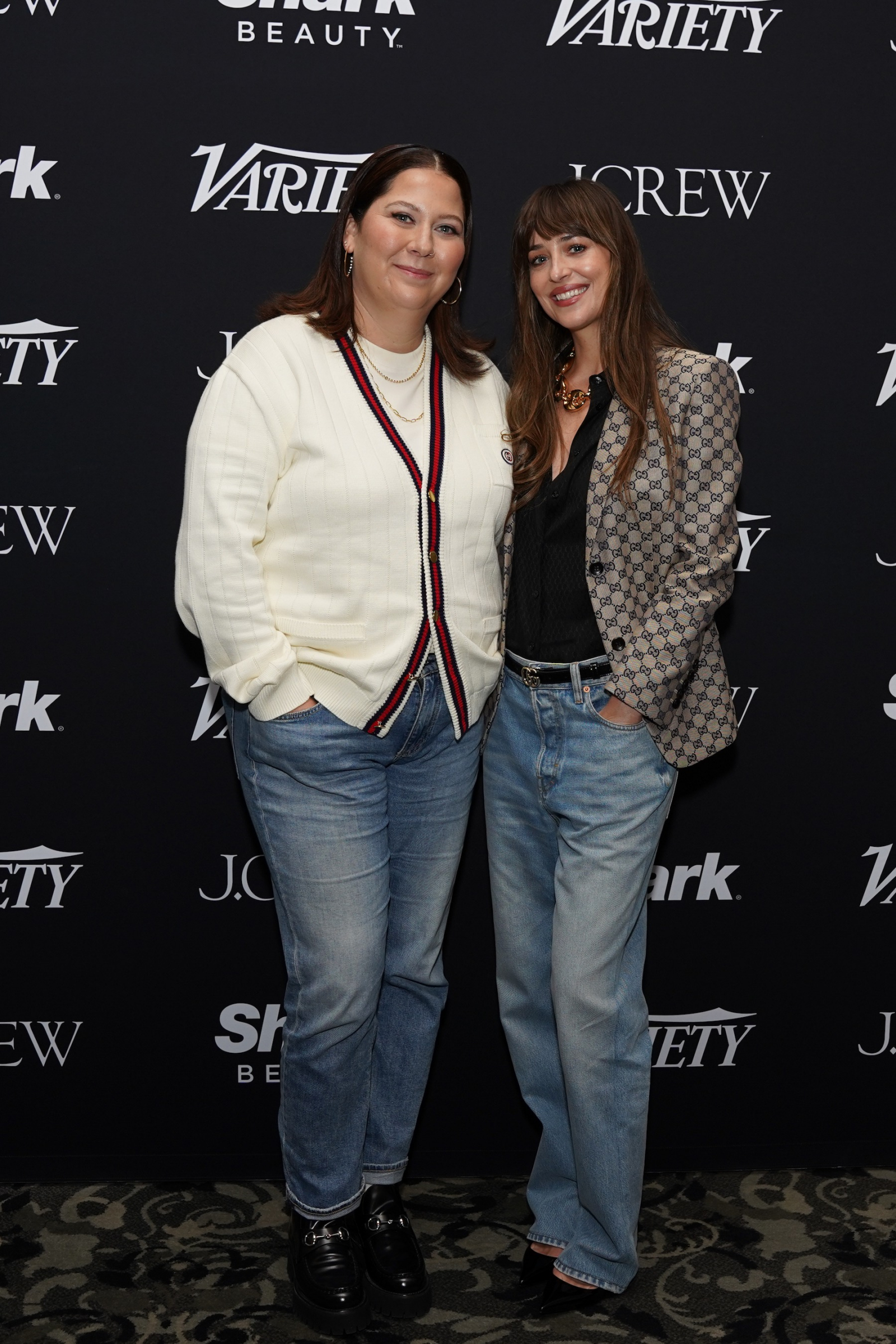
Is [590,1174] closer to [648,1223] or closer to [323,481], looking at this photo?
[648,1223]

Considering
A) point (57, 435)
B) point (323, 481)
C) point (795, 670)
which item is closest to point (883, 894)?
point (795, 670)

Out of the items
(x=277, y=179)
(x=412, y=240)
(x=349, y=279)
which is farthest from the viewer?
(x=277, y=179)

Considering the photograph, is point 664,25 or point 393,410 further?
point 664,25

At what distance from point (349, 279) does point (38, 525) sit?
2.61 feet

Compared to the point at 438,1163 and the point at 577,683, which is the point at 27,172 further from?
the point at 438,1163

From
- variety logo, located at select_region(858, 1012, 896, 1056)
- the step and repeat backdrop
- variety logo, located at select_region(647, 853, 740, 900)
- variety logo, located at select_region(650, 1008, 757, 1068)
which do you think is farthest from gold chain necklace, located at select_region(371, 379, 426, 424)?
variety logo, located at select_region(858, 1012, 896, 1056)

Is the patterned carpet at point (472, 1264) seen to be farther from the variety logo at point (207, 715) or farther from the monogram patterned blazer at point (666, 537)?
the monogram patterned blazer at point (666, 537)

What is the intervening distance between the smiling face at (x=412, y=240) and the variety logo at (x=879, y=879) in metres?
1.47

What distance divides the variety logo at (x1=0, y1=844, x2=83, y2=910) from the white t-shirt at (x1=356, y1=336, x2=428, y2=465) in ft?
3.69

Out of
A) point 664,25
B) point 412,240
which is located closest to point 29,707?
point 412,240

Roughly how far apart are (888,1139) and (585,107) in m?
2.19

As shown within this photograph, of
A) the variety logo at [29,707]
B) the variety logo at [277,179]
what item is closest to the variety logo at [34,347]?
the variety logo at [277,179]

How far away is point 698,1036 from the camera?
108 inches

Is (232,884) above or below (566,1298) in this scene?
above
